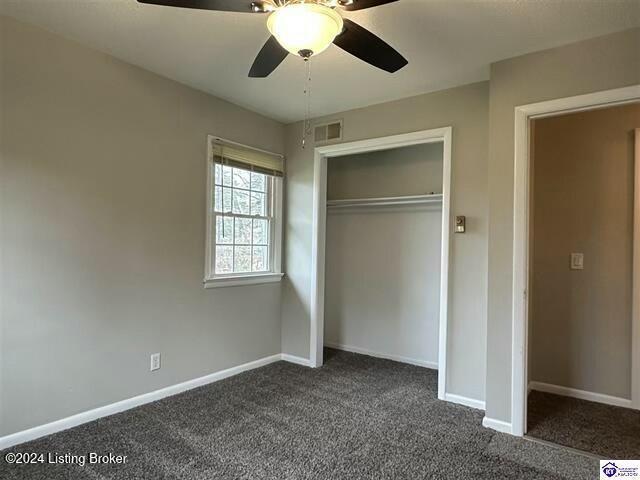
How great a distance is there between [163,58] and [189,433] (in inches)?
103

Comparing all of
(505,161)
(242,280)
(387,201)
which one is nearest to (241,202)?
(242,280)

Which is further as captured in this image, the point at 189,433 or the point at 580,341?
the point at 580,341

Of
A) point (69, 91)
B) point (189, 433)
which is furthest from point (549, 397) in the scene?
point (69, 91)

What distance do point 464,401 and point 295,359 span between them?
1783 mm

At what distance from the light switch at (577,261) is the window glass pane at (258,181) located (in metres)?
2.99

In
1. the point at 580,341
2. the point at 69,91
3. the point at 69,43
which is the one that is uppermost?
the point at 69,43

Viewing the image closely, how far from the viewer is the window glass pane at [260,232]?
414cm

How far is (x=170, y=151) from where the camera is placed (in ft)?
10.8

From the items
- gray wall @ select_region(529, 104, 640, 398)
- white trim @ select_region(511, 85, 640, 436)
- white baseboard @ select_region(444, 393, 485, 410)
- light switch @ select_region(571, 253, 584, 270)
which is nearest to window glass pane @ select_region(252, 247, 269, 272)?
white baseboard @ select_region(444, 393, 485, 410)

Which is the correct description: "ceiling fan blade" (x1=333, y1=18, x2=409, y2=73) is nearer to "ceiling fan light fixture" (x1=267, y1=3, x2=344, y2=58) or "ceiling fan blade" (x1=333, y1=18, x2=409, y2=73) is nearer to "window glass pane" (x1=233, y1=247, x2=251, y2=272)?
"ceiling fan light fixture" (x1=267, y1=3, x2=344, y2=58)

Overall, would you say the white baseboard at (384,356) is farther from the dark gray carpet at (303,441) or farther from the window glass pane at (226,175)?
the window glass pane at (226,175)

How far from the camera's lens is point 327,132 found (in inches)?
160

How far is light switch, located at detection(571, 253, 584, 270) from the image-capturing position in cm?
343

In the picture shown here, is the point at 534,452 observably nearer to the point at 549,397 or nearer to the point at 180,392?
the point at 549,397
